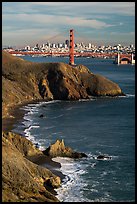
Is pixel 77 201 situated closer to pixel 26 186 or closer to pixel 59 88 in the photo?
pixel 26 186

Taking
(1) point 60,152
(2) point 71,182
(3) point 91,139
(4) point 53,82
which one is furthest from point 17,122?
(4) point 53,82

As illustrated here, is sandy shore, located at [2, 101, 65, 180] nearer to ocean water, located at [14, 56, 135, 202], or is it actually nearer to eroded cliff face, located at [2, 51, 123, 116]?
ocean water, located at [14, 56, 135, 202]

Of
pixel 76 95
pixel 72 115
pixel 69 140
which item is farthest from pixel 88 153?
pixel 76 95

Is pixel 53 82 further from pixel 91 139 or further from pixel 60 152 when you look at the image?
pixel 60 152

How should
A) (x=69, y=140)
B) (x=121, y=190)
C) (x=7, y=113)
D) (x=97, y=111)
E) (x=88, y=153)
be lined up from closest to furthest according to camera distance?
(x=121, y=190)
(x=88, y=153)
(x=69, y=140)
(x=7, y=113)
(x=97, y=111)

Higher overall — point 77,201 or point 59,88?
point 59,88
